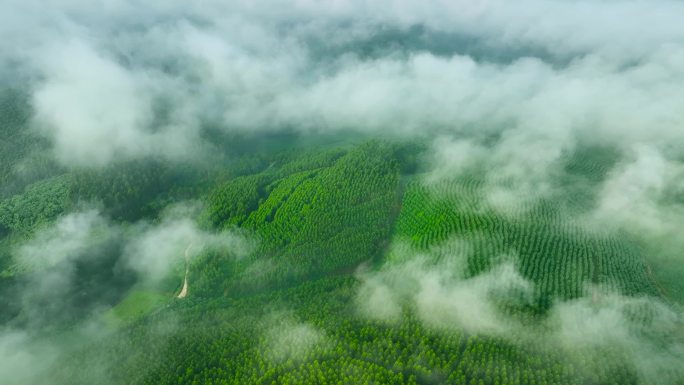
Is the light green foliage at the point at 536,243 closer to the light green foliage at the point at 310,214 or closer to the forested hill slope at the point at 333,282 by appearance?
the forested hill slope at the point at 333,282

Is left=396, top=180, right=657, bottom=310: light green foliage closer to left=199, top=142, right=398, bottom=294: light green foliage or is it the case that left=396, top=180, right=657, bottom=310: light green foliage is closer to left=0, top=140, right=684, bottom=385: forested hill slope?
left=0, top=140, right=684, bottom=385: forested hill slope

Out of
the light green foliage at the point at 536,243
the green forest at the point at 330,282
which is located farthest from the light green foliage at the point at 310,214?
the light green foliage at the point at 536,243

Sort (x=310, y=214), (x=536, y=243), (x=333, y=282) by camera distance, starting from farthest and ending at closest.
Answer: (x=310, y=214)
(x=536, y=243)
(x=333, y=282)

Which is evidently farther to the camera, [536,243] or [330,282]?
[536,243]

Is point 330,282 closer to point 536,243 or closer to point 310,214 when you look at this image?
point 310,214

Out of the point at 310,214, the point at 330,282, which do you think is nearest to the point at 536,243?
the point at 330,282

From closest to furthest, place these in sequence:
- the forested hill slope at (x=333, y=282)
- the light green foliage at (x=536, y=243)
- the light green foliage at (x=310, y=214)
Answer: the forested hill slope at (x=333, y=282) < the light green foliage at (x=536, y=243) < the light green foliage at (x=310, y=214)

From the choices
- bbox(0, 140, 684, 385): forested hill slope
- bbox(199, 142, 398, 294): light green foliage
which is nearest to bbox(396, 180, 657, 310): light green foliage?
bbox(0, 140, 684, 385): forested hill slope

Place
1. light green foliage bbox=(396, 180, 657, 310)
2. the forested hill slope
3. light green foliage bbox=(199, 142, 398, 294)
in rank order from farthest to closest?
light green foliage bbox=(199, 142, 398, 294), light green foliage bbox=(396, 180, 657, 310), the forested hill slope

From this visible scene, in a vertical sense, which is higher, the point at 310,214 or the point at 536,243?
the point at 310,214

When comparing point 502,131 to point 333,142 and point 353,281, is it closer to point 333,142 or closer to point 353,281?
point 333,142

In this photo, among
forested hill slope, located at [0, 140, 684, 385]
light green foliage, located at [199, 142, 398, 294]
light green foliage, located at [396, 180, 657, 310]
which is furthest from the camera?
light green foliage, located at [199, 142, 398, 294]
